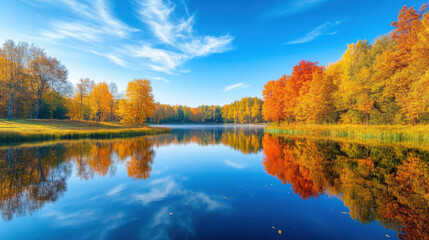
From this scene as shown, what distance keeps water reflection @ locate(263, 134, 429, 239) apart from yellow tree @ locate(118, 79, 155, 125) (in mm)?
40264

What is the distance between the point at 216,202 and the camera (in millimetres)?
6875

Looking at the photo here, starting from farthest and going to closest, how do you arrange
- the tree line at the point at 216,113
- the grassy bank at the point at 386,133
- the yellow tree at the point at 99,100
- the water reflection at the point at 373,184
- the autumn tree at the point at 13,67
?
1. the tree line at the point at 216,113
2. the yellow tree at the point at 99,100
3. the autumn tree at the point at 13,67
4. the grassy bank at the point at 386,133
5. the water reflection at the point at 373,184

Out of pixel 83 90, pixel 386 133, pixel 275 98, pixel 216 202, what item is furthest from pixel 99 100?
pixel 386 133

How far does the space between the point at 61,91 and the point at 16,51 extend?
1079 centimetres

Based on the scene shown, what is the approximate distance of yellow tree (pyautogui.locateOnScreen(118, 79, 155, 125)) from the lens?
44.0 meters

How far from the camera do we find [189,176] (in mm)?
10484

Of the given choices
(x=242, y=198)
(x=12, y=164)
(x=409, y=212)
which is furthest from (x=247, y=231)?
(x=12, y=164)

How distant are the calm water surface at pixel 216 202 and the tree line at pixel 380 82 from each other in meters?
19.6

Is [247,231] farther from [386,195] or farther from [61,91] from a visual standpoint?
[61,91]

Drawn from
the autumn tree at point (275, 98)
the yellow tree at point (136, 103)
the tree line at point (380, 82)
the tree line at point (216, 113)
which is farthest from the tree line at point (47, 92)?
the tree line at point (216, 113)

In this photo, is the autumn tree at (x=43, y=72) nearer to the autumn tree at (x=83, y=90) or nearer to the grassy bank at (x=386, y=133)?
the autumn tree at (x=83, y=90)

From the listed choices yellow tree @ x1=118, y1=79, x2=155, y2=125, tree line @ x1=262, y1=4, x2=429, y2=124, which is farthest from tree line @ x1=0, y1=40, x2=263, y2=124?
tree line @ x1=262, y1=4, x2=429, y2=124

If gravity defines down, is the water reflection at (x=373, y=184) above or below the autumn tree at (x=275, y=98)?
below

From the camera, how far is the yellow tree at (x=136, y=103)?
144 feet
